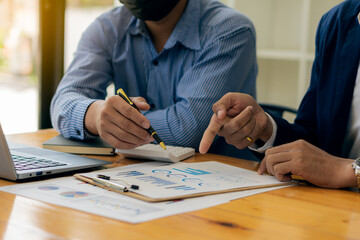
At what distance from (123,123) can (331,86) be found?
0.64 m

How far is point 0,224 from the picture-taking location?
63cm

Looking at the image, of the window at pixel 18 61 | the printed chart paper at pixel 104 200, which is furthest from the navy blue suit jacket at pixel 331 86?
the window at pixel 18 61

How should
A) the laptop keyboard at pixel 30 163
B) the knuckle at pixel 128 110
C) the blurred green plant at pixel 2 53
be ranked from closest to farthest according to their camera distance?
the laptop keyboard at pixel 30 163
the knuckle at pixel 128 110
the blurred green plant at pixel 2 53

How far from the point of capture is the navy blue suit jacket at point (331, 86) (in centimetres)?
124

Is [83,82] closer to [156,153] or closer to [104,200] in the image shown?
[156,153]

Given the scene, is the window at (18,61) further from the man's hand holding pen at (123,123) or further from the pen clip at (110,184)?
the pen clip at (110,184)

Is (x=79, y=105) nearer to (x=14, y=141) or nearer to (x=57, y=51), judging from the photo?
(x=14, y=141)

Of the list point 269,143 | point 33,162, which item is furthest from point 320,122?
point 33,162

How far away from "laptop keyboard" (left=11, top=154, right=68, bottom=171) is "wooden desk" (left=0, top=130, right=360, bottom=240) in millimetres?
145

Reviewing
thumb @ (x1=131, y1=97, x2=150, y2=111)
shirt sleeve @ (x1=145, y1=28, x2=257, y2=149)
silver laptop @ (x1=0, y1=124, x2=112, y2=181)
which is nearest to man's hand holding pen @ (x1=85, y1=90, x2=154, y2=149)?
thumb @ (x1=131, y1=97, x2=150, y2=111)

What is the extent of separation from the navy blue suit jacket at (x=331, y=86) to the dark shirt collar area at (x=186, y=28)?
17.2 inches

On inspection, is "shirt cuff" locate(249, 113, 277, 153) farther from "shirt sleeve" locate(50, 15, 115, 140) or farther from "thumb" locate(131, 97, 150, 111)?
"shirt sleeve" locate(50, 15, 115, 140)

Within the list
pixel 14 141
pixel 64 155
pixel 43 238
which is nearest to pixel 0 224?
pixel 43 238

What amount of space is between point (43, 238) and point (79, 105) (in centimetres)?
77
